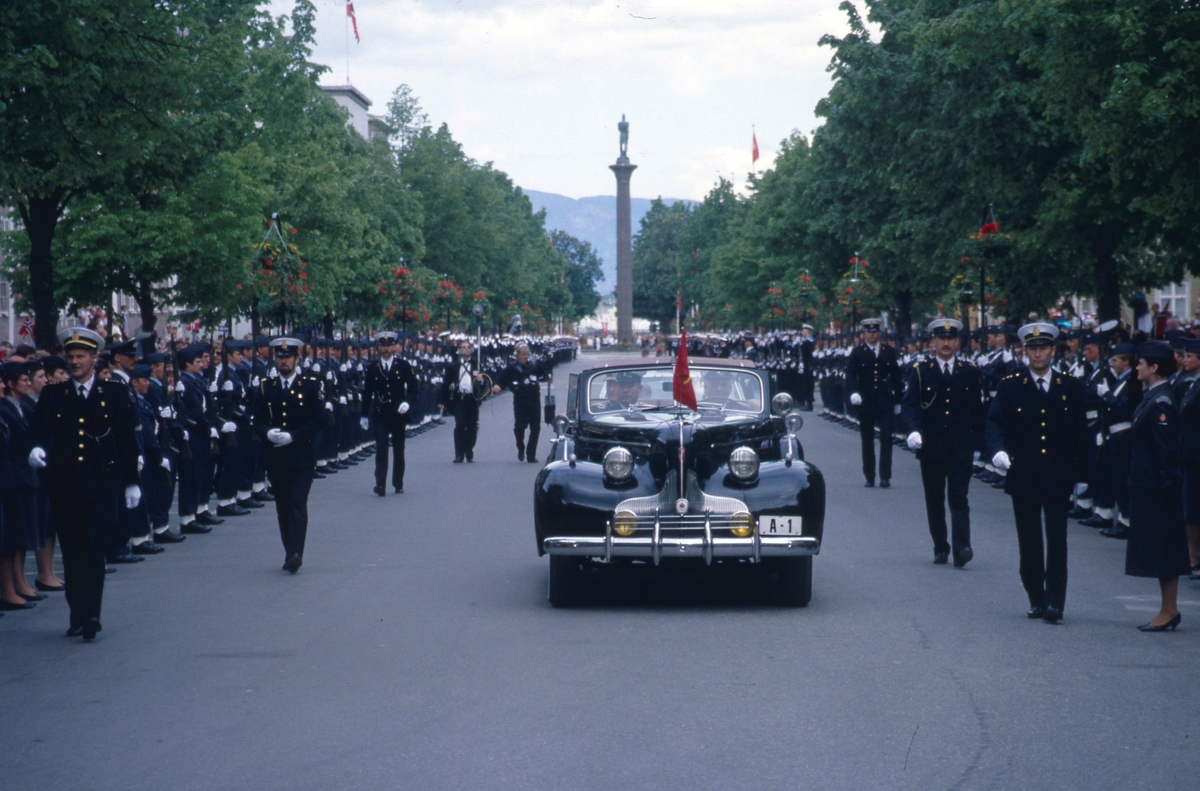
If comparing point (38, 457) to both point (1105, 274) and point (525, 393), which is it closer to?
point (525, 393)

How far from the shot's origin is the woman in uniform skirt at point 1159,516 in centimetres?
955

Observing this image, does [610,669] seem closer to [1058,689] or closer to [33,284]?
[1058,689]

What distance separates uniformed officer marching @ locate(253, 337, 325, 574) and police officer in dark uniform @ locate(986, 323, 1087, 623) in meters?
5.48

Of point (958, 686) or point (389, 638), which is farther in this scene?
point (389, 638)

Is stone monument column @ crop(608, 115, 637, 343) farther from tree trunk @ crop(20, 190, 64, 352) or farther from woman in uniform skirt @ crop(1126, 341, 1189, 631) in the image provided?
woman in uniform skirt @ crop(1126, 341, 1189, 631)

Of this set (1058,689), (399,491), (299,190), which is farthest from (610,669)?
(299,190)

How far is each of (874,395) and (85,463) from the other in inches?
491

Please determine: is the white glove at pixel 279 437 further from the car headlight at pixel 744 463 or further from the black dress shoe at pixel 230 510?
the black dress shoe at pixel 230 510

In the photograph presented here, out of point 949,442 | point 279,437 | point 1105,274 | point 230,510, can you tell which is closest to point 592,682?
point 279,437

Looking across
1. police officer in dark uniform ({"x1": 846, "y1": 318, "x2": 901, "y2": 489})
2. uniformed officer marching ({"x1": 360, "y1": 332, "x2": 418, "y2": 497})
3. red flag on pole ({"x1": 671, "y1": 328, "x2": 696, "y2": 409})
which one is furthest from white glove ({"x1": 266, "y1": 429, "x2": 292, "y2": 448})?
police officer in dark uniform ({"x1": 846, "y1": 318, "x2": 901, "y2": 489})

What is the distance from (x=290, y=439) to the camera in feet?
41.1

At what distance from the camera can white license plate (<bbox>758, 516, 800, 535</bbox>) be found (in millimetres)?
10367

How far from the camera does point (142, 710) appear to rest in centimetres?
758

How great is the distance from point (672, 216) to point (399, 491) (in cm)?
15379
